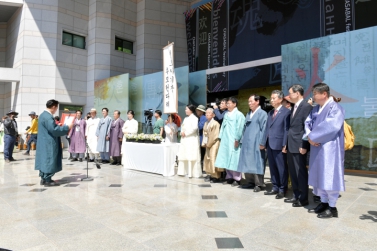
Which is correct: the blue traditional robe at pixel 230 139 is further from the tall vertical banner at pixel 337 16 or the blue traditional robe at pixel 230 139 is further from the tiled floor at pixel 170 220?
the tall vertical banner at pixel 337 16

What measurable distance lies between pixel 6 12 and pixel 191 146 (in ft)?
39.4

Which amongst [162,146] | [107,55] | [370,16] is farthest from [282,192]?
[107,55]

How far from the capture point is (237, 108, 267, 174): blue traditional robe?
3.79 m

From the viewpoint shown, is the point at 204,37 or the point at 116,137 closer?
the point at 116,137

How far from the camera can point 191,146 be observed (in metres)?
4.87

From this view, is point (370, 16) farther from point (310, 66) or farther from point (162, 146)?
point (162, 146)

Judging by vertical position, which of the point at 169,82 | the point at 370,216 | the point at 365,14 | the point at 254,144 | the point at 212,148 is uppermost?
the point at 365,14

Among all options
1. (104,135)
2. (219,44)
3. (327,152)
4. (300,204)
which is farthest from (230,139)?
(219,44)

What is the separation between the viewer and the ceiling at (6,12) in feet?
37.3

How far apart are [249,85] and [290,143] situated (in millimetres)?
6384

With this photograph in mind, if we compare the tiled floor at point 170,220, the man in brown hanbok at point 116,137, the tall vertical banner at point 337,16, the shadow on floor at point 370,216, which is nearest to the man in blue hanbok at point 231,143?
the tiled floor at point 170,220

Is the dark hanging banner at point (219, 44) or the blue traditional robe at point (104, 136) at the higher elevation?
the dark hanging banner at point (219, 44)

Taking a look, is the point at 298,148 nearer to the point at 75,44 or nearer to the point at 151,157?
the point at 151,157

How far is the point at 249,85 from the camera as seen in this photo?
923cm
